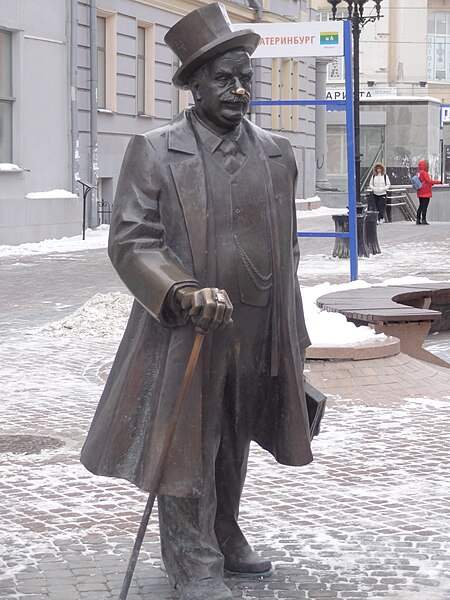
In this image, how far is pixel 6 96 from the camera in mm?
23156

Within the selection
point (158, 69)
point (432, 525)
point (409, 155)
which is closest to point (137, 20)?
→ point (158, 69)

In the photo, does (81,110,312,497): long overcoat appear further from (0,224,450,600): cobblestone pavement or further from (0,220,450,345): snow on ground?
(0,220,450,345): snow on ground

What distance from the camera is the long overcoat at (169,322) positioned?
14.1ft

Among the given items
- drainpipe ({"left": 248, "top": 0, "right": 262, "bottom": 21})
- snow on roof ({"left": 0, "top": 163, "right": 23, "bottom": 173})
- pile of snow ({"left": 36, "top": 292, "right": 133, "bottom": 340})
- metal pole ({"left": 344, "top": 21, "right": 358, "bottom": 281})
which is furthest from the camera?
drainpipe ({"left": 248, "top": 0, "right": 262, "bottom": 21})

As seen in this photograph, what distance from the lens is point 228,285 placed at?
4.41 metres

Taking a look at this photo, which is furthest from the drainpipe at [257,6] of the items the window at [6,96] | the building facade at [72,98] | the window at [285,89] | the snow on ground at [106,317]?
the snow on ground at [106,317]

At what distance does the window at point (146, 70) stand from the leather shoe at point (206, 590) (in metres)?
24.9

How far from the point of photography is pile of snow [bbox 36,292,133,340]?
39.1 feet

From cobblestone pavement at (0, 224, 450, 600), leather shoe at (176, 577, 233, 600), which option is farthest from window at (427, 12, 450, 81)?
leather shoe at (176, 577, 233, 600)

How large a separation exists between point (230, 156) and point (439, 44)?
58.6 metres

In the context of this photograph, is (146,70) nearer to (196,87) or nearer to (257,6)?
(257,6)

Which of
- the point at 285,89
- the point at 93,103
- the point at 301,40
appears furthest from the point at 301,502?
the point at 285,89

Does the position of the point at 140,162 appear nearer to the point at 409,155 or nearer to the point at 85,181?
the point at 85,181

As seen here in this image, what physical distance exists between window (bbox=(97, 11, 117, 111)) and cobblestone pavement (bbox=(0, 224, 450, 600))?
17789 millimetres
